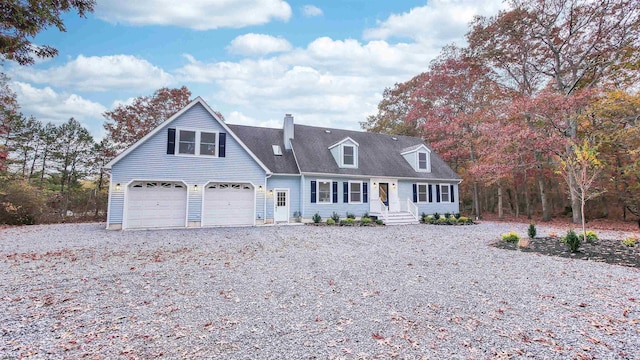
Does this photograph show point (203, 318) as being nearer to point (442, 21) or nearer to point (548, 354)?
point (548, 354)

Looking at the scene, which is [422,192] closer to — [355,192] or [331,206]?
[355,192]

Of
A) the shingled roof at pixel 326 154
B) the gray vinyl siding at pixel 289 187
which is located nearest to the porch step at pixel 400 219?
the shingled roof at pixel 326 154

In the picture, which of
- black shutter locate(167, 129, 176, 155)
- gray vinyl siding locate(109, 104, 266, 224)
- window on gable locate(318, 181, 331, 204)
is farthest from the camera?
window on gable locate(318, 181, 331, 204)

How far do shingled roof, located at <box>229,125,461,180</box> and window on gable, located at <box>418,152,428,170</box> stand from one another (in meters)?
0.49

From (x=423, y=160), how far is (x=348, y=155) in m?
5.81

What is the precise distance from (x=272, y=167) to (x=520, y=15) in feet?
56.5

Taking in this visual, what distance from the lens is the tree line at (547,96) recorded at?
14.3m

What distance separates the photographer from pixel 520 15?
16.4 meters

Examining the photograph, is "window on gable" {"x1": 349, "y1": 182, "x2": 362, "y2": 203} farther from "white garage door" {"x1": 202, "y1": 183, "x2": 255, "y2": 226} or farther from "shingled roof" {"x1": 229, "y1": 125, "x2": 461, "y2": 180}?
"white garage door" {"x1": 202, "y1": 183, "x2": 255, "y2": 226}

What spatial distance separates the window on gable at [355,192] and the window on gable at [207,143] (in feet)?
26.4

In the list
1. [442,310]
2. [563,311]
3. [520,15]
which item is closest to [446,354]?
[442,310]

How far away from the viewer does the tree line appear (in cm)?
1429

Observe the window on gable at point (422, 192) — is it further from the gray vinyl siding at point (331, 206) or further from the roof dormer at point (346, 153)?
the roof dormer at point (346, 153)

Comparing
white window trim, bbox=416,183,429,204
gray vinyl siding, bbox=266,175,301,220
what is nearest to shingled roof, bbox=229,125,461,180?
gray vinyl siding, bbox=266,175,301,220
